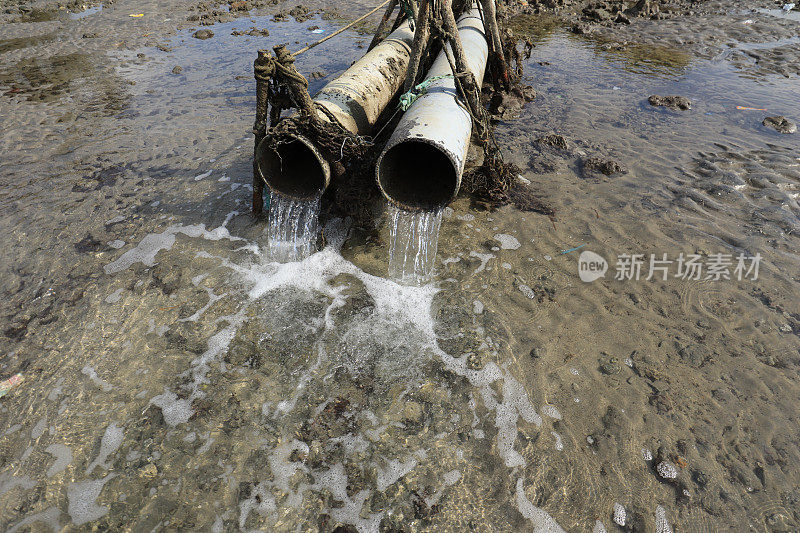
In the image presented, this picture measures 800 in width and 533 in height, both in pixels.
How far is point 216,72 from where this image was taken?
31.8ft

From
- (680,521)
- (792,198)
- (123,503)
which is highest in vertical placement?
(792,198)

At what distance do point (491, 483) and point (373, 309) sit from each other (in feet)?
6.56

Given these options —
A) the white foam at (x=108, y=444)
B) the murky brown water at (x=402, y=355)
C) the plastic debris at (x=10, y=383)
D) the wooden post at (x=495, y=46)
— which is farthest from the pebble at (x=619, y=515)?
the wooden post at (x=495, y=46)

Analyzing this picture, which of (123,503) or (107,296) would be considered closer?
(123,503)

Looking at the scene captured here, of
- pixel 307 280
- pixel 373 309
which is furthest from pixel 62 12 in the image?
pixel 373 309

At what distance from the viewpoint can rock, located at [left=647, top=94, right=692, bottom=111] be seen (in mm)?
7840

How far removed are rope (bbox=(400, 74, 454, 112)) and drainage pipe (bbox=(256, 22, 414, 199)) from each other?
603mm

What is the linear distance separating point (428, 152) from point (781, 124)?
6.98 metres

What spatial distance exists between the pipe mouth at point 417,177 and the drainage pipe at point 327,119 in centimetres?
65

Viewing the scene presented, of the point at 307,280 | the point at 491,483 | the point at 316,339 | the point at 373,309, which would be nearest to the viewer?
the point at 491,483

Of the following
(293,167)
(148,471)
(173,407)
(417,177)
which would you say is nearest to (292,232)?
(293,167)

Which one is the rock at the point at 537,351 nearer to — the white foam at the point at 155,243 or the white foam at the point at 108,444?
the white foam at the point at 108,444

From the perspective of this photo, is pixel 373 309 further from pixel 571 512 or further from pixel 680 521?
pixel 680 521

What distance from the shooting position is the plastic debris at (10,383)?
3.62 m
